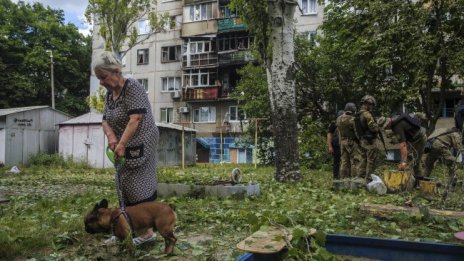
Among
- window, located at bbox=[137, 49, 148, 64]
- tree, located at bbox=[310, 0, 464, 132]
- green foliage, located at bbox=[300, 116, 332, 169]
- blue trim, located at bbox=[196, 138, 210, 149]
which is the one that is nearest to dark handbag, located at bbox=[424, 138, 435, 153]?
green foliage, located at bbox=[300, 116, 332, 169]

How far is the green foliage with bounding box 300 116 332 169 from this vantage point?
20672mm

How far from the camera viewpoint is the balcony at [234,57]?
38.5 m

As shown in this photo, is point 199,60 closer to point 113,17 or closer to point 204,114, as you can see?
point 204,114

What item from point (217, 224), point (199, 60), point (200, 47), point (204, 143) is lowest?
point (217, 224)

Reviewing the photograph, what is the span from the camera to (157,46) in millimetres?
44750

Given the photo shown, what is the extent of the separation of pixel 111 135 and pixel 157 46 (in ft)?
137

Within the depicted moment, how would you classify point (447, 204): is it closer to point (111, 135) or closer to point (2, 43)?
point (111, 135)

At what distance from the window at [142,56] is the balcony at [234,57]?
9264mm

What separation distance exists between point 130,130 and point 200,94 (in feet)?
121

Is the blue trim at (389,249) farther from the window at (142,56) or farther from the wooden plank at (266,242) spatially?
the window at (142,56)

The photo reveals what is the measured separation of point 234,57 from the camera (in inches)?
1542

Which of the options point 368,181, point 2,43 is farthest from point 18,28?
point 368,181

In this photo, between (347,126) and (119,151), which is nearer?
(119,151)

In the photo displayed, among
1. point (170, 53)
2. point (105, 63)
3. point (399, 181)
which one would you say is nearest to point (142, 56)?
point (170, 53)
